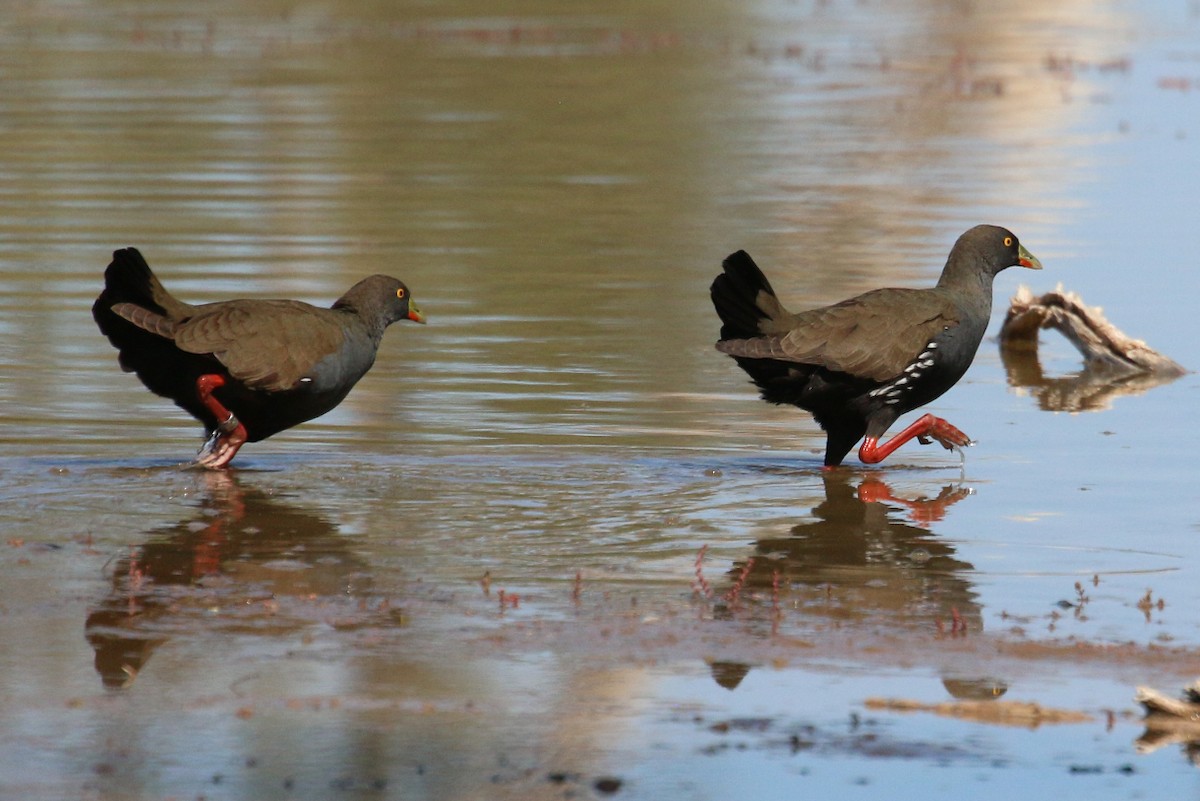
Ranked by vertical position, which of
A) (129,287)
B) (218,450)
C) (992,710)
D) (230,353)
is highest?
(129,287)

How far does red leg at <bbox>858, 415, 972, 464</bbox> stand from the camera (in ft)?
35.6

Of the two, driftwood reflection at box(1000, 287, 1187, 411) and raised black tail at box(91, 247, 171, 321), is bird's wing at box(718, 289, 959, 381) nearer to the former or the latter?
driftwood reflection at box(1000, 287, 1187, 411)

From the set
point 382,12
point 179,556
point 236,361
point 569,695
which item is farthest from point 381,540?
point 382,12

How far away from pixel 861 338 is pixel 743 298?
0.66 m

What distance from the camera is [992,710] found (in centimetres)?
669

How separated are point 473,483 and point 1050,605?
3.33 m

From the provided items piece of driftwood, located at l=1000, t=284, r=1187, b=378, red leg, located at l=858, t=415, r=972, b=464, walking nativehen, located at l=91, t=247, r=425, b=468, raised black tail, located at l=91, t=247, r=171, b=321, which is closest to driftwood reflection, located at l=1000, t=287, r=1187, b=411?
piece of driftwood, located at l=1000, t=284, r=1187, b=378

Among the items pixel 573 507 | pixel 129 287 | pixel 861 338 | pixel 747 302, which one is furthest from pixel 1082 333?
pixel 129 287

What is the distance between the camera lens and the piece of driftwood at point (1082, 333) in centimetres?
1391

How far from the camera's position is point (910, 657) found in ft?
23.9

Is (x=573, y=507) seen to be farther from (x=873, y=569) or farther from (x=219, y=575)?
(x=219, y=575)

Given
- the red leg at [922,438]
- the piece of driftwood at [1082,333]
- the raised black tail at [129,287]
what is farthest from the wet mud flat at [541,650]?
the piece of driftwood at [1082,333]

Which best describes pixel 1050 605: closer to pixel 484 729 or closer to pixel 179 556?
pixel 484 729

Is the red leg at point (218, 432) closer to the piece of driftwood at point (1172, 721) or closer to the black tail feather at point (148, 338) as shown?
the black tail feather at point (148, 338)
